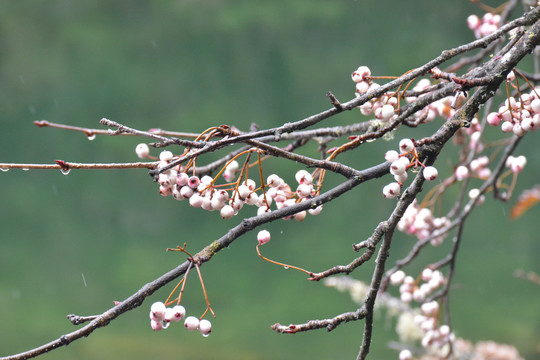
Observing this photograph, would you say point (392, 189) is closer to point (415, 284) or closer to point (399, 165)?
point (399, 165)

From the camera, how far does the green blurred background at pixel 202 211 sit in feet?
8.94

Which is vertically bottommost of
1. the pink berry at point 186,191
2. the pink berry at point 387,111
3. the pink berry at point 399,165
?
the pink berry at point 186,191

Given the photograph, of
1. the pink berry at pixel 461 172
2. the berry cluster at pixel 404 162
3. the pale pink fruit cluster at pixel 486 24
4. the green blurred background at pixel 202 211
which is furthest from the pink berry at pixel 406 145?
the green blurred background at pixel 202 211

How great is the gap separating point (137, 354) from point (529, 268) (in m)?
1.92

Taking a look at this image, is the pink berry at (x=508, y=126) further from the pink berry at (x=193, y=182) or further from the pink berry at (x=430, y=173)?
the pink berry at (x=193, y=182)

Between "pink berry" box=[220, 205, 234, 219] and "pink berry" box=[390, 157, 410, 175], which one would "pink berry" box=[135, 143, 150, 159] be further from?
"pink berry" box=[390, 157, 410, 175]

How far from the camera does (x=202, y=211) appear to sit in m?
2.81

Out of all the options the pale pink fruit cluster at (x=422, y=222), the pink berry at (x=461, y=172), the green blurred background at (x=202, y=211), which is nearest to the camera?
the pink berry at (x=461, y=172)

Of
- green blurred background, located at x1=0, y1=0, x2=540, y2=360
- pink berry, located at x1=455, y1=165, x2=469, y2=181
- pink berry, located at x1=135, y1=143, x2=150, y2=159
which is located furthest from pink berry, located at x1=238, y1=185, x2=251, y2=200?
green blurred background, located at x1=0, y1=0, x2=540, y2=360

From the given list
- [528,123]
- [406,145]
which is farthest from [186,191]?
[528,123]

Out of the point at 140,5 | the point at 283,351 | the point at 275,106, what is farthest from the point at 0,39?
the point at 283,351

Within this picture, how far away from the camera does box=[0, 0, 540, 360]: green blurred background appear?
8.94 feet

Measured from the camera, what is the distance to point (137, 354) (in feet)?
8.98

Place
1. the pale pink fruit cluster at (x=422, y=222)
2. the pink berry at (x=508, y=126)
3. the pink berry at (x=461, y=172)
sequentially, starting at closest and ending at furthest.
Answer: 1. the pink berry at (x=508, y=126)
2. the pink berry at (x=461, y=172)
3. the pale pink fruit cluster at (x=422, y=222)
